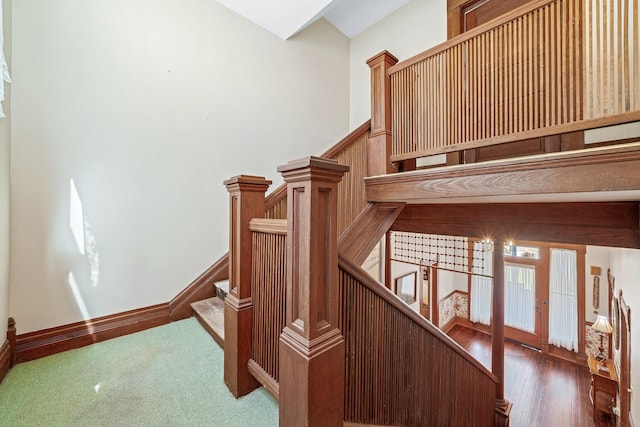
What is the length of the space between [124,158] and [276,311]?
173cm

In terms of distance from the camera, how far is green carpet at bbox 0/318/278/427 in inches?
49.3

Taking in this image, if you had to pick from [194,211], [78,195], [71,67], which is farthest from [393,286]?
[71,67]

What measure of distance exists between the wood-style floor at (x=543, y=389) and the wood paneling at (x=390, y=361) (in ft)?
12.8

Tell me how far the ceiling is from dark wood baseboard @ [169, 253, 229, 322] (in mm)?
2487

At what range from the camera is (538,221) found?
6.92 ft

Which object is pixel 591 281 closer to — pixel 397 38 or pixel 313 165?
pixel 397 38

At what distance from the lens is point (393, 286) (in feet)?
16.1

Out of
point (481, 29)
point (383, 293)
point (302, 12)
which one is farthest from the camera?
point (302, 12)

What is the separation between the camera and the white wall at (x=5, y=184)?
152 cm

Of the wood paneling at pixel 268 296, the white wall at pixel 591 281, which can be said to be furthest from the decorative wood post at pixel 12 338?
the white wall at pixel 591 281

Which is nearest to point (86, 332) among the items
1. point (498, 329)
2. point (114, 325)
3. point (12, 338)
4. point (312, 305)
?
point (114, 325)

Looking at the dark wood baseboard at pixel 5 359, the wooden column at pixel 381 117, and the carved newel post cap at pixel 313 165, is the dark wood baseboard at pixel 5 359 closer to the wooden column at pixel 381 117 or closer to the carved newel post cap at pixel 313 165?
the carved newel post cap at pixel 313 165

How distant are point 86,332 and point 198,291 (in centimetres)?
76

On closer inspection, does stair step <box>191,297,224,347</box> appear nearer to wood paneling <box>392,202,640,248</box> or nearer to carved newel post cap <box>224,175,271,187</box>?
carved newel post cap <box>224,175,271,187</box>
